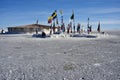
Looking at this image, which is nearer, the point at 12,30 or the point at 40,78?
the point at 40,78

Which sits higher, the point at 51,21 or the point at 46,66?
the point at 51,21

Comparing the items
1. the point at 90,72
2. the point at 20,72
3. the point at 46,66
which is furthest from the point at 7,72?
the point at 90,72

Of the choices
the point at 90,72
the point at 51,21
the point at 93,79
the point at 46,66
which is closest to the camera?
the point at 93,79

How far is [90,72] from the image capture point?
927cm

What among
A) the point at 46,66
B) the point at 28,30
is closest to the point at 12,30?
the point at 28,30

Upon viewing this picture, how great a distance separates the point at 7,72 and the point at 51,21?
39749 mm

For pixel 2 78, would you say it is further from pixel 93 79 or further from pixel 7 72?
pixel 93 79

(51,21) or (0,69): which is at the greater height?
(51,21)

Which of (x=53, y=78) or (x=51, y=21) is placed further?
(x=51, y=21)

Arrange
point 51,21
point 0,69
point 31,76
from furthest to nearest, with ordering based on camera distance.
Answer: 1. point 51,21
2. point 0,69
3. point 31,76

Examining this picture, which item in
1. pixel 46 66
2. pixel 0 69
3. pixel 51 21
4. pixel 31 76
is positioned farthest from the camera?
pixel 51 21

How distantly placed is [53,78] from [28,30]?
62893 millimetres

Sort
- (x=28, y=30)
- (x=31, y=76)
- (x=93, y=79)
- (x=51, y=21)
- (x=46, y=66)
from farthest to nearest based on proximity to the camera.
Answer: (x=28, y=30) < (x=51, y=21) < (x=46, y=66) < (x=31, y=76) < (x=93, y=79)

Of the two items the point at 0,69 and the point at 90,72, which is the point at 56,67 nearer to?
the point at 90,72
